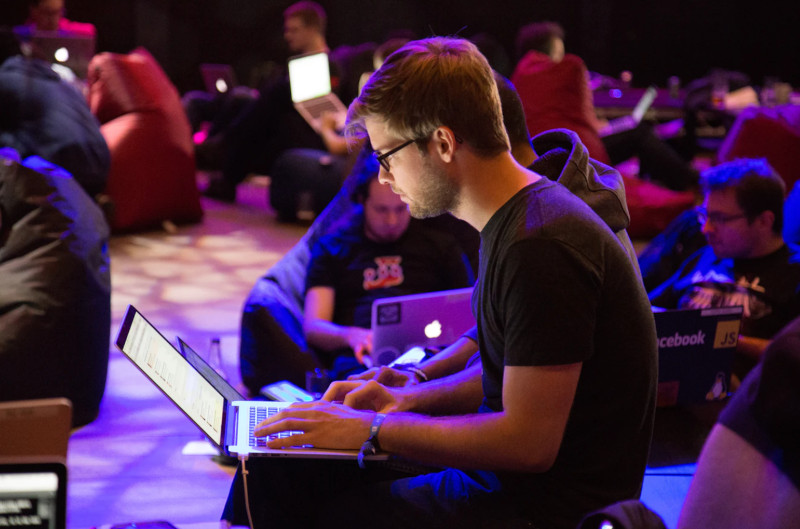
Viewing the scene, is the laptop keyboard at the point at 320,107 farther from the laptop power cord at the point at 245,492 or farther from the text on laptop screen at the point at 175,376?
the laptop power cord at the point at 245,492

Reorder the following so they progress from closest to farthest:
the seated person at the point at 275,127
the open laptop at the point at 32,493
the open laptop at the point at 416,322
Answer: the open laptop at the point at 32,493 → the open laptop at the point at 416,322 → the seated person at the point at 275,127

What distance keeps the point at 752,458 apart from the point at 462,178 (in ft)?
2.07

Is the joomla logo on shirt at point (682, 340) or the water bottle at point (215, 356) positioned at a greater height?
the joomla logo on shirt at point (682, 340)

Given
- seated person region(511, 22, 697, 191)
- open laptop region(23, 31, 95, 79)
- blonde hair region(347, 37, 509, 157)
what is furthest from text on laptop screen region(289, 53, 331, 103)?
blonde hair region(347, 37, 509, 157)

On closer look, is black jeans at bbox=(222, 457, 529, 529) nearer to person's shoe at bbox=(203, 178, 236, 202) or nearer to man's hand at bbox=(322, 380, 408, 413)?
man's hand at bbox=(322, 380, 408, 413)

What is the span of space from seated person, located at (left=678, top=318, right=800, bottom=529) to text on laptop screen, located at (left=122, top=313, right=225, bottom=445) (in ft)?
2.71

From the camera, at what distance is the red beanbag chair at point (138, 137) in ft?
19.6

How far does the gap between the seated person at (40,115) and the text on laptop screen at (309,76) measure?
5.24 feet

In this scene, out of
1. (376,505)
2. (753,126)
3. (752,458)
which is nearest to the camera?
(752,458)

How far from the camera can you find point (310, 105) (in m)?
6.39

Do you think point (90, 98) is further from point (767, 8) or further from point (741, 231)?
point (767, 8)

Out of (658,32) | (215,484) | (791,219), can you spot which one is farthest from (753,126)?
(658,32)

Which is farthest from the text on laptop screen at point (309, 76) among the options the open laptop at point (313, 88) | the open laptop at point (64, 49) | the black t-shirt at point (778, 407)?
Result: the black t-shirt at point (778, 407)

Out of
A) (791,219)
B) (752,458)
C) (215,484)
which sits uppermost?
(752,458)
